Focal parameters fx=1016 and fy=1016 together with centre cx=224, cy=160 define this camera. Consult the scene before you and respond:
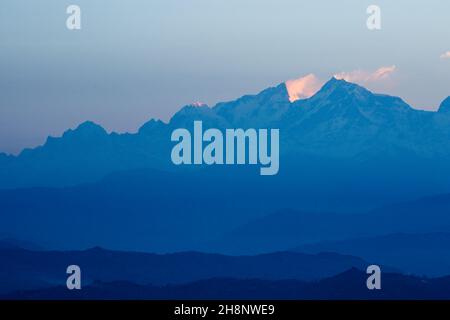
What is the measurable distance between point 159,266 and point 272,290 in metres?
2.10

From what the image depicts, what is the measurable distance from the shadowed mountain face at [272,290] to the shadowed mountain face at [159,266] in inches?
5.0

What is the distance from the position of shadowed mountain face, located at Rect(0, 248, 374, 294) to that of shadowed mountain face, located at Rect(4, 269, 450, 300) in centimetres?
13

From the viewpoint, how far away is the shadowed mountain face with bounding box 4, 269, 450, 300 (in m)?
17.2

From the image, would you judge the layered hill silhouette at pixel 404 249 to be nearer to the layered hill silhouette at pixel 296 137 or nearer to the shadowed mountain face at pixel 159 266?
the shadowed mountain face at pixel 159 266

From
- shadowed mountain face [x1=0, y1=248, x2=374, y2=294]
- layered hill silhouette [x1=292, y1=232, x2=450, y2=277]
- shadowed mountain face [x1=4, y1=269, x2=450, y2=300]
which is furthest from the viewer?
layered hill silhouette [x1=292, y1=232, x2=450, y2=277]

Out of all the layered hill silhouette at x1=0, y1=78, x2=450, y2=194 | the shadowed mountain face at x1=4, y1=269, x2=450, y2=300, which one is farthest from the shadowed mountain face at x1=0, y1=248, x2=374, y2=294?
the layered hill silhouette at x1=0, y1=78, x2=450, y2=194

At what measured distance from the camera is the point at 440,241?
18156 mm

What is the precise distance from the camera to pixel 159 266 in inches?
710

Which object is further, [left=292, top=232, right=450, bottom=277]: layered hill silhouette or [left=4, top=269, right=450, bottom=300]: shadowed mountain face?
[left=292, top=232, right=450, bottom=277]: layered hill silhouette

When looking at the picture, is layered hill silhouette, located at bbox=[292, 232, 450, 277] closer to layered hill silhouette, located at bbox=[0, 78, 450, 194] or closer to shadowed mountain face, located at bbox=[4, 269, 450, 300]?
shadowed mountain face, located at bbox=[4, 269, 450, 300]

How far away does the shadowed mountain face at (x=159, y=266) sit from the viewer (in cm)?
1762

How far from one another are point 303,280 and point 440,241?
8.35ft
